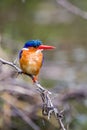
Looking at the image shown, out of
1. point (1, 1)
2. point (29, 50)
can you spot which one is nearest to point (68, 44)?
point (1, 1)

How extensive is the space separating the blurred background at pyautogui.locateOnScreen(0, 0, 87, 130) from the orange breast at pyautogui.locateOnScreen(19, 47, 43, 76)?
22 centimetres

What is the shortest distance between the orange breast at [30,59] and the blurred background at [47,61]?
224 mm

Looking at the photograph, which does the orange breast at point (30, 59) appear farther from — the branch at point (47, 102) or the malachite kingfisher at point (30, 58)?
the branch at point (47, 102)

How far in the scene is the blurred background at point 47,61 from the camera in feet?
21.6

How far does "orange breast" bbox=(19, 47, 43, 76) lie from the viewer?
4.43 m

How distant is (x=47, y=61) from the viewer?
9.58 meters

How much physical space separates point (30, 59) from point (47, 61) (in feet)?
16.9

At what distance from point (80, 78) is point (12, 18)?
2.75 metres

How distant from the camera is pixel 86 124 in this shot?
Result: 691 cm

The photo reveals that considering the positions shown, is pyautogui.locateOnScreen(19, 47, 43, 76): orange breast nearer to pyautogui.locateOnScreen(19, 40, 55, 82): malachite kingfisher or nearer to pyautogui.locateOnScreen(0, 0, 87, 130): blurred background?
pyautogui.locateOnScreen(19, 40, 55, 82): malachite kingfisher

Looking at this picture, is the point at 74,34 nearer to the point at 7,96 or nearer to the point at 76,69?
the point at 76,69

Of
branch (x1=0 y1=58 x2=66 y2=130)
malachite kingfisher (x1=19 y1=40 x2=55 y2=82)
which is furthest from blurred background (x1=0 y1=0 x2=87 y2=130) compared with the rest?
malachite kingfisher (x1=19 y1=40 x2=55 y2=82)

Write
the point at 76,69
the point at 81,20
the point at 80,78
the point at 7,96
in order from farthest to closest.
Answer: the point at 81,20, the point at 76,69, the point at 80,78, the point at 7,96

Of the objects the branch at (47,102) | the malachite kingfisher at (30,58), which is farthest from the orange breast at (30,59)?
the branch at (47,102)
